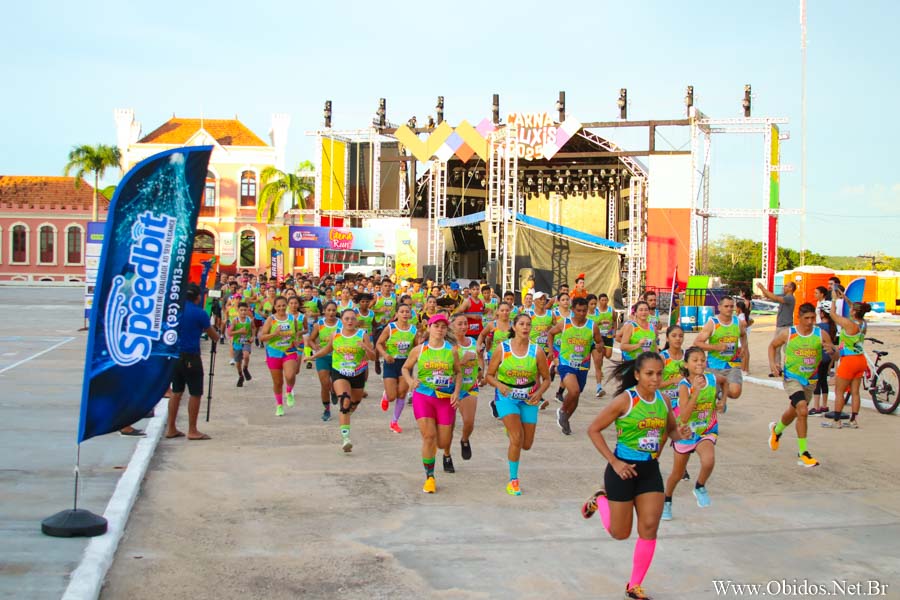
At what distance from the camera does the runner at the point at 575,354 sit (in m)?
12.0

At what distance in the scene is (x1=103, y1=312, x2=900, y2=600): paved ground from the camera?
239 inches

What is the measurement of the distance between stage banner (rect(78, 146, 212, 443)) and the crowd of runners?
103 inches

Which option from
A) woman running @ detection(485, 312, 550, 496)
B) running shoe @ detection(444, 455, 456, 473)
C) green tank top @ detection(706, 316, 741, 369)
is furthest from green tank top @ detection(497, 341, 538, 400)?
green tank top @ detection(706, 316, 741, 369)

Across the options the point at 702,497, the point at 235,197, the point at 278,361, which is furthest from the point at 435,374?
the point at 235,197

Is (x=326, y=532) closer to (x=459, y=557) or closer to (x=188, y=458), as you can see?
(x=459, y=557)

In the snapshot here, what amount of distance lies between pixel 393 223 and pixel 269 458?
33.5 meters

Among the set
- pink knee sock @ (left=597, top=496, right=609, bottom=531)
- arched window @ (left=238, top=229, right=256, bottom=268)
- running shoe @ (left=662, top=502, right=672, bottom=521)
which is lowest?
running shoe @ (left=662, top=502, right=672, bottom=521)

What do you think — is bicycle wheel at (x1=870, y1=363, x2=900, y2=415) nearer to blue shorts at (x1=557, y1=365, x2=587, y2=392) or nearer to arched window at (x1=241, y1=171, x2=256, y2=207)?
blue shorts at (x1=557, y1=365, x2=587, y2=392)

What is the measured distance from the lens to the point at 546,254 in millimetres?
35188

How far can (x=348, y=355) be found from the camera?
10.9m

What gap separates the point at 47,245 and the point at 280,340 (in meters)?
64.3


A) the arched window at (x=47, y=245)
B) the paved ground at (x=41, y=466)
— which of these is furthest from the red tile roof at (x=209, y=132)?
the paved ground at (x=41, y=466)

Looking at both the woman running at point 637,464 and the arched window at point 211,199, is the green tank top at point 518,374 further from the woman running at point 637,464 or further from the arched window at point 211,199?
the arched window at point 211,199

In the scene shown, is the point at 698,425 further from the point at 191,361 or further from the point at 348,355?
the point at 191,361
